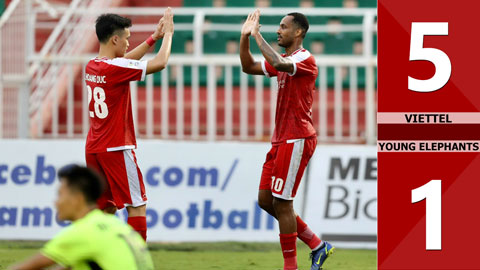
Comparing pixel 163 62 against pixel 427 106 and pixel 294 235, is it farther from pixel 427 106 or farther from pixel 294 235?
pixel 427 106

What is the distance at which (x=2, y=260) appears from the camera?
948 centimetres

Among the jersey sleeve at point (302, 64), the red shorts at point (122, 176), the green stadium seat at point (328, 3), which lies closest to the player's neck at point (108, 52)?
the red shorts at point (122, 176)

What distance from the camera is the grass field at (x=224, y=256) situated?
9.27 meters

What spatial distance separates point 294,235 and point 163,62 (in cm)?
177

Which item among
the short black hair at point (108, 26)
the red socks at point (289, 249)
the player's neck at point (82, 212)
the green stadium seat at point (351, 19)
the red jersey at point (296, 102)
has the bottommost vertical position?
the red socks at point (289, 249)

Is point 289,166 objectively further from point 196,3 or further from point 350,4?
point 196,3

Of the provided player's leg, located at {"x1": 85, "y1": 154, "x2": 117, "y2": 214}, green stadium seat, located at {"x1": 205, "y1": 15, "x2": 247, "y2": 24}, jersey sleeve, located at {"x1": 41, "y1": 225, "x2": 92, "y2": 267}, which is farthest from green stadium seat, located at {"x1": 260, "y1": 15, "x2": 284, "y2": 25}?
jersey sleeve, located at {"x1": 41, "y1": 225, "x2": 92, "y2": 267}

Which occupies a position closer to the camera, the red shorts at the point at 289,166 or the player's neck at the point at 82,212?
the player's neck at the point at 82,212

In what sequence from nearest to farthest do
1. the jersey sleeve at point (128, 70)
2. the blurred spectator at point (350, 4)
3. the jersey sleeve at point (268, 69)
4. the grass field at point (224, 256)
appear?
the jersey sleeve at point (128, 70)
the jersey sleeve at point (268, 69)
the grass field at point (224, 256)
the blurred spectator at point (350, 4)

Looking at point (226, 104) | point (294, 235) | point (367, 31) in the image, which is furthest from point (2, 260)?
point (367, 31)

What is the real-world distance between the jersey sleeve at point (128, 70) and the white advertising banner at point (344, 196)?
4030 millimetres

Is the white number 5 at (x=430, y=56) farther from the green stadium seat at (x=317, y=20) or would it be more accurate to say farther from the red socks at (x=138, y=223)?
the green stadium seat at (x=317, y=20)

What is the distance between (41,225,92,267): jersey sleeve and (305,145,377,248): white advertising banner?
21.9 feet

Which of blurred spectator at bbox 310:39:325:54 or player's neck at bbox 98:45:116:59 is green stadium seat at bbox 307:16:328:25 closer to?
blurred spectator at bbox 310:39:325:54
